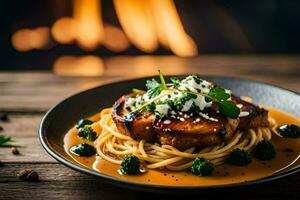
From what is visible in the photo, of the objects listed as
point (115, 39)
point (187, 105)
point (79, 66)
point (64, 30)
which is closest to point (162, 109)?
point (187, 105)

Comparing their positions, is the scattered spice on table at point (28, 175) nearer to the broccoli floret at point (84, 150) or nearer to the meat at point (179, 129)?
the broccoli floret at point (84, 150)

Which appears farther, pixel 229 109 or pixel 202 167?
pixel 229 109

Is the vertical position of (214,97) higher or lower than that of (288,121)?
higher

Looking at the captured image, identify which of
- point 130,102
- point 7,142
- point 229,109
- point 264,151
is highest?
point 229,109

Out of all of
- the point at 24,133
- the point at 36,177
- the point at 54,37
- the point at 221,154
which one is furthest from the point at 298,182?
the point at 54,37

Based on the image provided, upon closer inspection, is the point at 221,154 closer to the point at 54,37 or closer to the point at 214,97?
the point at 214,97

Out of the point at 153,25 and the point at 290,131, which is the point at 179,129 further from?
the point at 153,25

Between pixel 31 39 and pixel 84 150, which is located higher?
pixel 84 150

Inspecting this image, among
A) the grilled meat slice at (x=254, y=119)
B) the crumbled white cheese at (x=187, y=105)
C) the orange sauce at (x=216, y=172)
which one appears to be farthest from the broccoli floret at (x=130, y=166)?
the grilled meat slice at (x=254, y=119)
